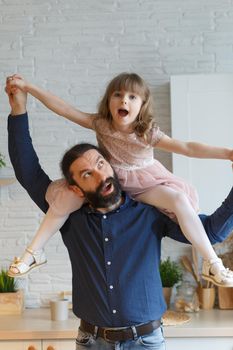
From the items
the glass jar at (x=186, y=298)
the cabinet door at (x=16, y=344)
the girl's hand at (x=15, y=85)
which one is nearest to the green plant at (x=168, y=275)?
the glass jar at (x=186, y=298)

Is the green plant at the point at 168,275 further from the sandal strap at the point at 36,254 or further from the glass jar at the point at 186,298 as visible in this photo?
the sandal strap at the point at 36,254

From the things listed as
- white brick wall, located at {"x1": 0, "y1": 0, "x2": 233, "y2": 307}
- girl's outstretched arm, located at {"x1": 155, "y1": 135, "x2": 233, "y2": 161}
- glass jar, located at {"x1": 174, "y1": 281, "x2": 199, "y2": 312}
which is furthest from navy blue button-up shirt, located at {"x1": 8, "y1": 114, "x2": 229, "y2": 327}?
white brick wall, located at {"x1": 0, "y1": 0, "x2": 233, "y2": 307}

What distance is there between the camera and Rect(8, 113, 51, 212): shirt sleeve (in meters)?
2.03

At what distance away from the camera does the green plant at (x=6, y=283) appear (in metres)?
3.34

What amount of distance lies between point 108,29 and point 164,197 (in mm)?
1724

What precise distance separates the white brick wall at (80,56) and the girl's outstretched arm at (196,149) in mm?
1360

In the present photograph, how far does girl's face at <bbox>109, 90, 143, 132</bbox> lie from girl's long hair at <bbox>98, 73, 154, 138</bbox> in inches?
0.7

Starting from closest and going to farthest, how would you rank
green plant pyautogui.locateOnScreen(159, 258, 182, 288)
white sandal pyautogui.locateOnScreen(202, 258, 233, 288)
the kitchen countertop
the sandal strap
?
white sandal pyautogui.locateOnScreen(202, 258, 233, 288), the sandal strap, the kitchen countertop, green plant pyautogui.locateOnScreen(159, 258, 182, 288)

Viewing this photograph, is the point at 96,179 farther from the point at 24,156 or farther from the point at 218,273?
the point at 218,273

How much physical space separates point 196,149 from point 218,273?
1.31 feet

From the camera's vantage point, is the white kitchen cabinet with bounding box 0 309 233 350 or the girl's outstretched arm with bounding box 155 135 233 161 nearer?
the girl's outstretched arm with bounding box 155 135 233 161

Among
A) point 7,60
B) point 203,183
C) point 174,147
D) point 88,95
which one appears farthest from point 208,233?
point 7,60

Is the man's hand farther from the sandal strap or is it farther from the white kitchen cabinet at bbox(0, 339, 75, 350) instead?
the white kitchen cabinet at bbox(0, 339, 75, 350)

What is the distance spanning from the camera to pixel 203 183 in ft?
10.3
